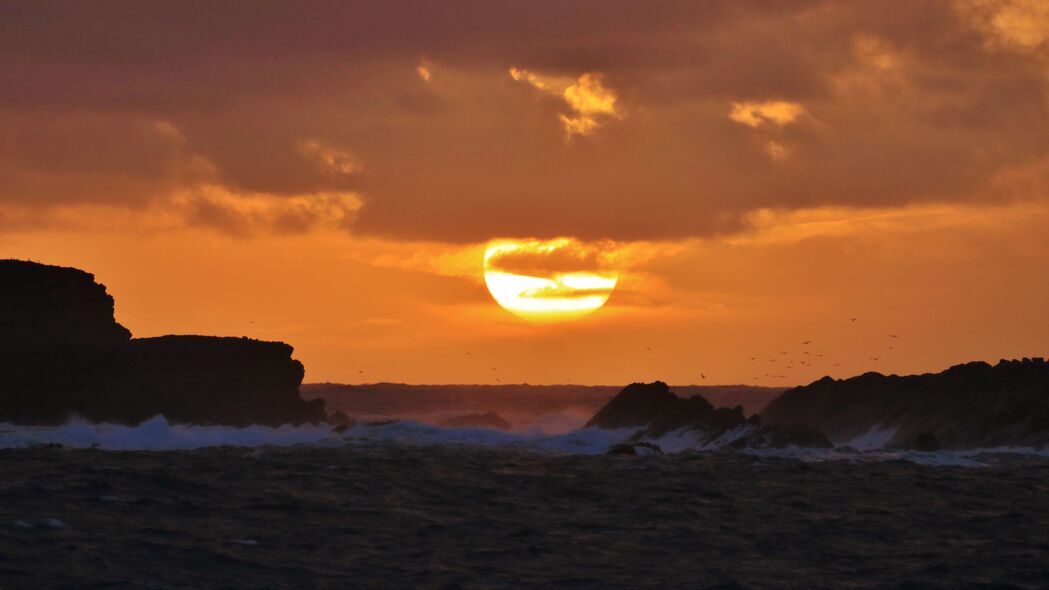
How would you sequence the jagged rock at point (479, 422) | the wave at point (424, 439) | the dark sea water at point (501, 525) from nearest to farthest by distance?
the dark sea water at point (501, 525) → the wave at point (424, 439) → the jagged rock at point (479, 422)

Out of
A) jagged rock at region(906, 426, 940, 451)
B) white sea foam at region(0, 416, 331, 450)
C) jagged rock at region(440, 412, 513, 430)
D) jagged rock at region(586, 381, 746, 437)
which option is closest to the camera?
white sea foam at region(0, 416, 331, 450)

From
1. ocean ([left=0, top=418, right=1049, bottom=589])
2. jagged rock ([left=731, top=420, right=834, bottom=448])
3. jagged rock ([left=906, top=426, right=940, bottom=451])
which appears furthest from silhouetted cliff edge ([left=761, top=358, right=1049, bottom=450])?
ocean ([left=0, top=418, right=1049, bottom=589])

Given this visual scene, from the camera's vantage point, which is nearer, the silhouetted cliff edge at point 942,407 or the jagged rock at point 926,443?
the jagged rock at point 926,443

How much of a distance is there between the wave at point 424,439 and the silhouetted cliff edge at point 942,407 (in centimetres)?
130

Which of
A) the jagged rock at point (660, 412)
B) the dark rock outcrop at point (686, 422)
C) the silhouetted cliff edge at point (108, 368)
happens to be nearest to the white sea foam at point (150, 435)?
the silhouetted cliff edge at point (108, 368)

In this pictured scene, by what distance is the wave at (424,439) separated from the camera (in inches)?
2207

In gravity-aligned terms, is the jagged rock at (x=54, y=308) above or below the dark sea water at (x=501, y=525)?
above

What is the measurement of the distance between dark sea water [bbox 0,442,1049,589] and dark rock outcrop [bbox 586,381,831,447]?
1204cm

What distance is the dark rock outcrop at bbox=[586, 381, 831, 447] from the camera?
201 ft

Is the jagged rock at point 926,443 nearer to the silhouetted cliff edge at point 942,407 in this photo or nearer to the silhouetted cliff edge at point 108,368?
the silhouetted cliff edge at point 942,407

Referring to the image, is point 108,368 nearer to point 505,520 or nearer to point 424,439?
point 424,439

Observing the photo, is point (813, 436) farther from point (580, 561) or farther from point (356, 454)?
point (580, 561)

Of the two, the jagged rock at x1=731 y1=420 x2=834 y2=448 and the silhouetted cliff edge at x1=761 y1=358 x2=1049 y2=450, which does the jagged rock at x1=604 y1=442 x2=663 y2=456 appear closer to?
the jagged rock at x1=731 y1=420 x2=834 y2=448

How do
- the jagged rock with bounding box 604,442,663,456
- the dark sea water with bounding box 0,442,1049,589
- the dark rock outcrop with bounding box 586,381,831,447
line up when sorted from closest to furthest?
1. the dark sea water with bounding box 0,442,1049,589
2. the jagged rock with bounding box 604,442,663,456
3. the dark rock outcrop with bounding box 586,381,831,447
